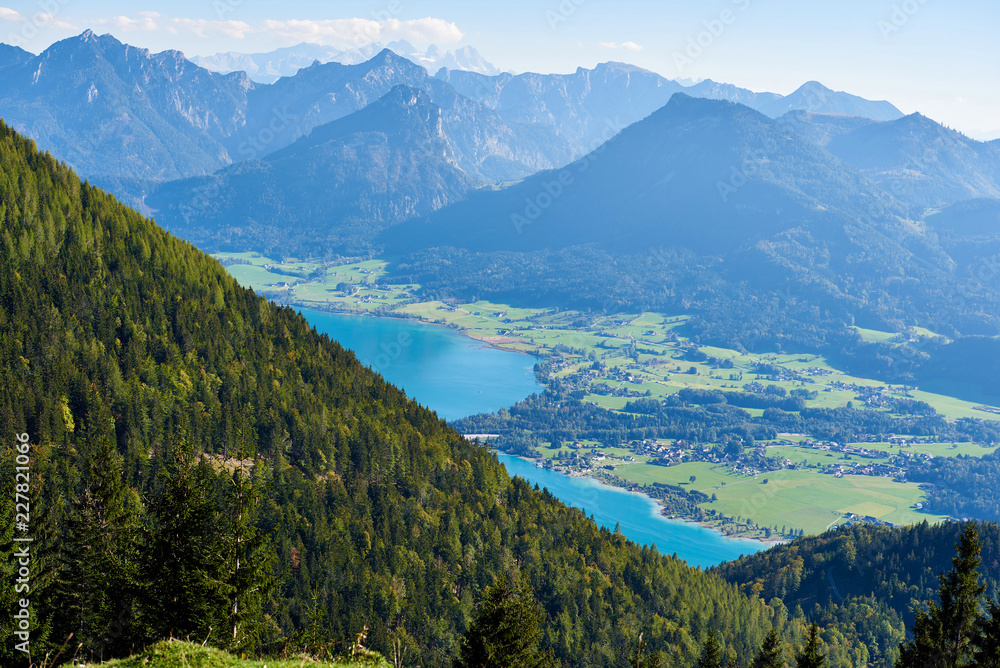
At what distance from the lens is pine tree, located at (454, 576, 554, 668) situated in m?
24.6

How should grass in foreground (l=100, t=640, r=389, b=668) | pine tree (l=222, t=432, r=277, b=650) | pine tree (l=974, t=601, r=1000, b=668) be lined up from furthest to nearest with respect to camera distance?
pine tree (l=974, t=601, r=1000, b=668), pine tree (l=222, t=432, r=277, b=650), grass in foreground (l=100, t=640, r=389, b=668)

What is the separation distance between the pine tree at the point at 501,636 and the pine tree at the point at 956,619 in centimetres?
1552

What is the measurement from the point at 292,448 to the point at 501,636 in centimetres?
4564

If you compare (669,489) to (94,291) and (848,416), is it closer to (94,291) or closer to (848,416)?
(848,416)

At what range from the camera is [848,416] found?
6983 inches

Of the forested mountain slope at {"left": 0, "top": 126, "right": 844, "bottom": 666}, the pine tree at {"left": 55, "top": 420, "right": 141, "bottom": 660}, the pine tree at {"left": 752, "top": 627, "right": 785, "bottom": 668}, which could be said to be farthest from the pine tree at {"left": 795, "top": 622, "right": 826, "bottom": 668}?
the forested mountain slope at {"left": 0, "top": 126, "right": 844, "bottom": 666}

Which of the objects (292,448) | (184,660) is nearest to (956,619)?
(184,660)

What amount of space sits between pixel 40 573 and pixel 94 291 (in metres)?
45.0

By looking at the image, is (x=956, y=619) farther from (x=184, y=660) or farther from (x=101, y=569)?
(x=101, y=569)

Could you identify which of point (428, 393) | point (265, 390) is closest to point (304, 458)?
point (265, 390)

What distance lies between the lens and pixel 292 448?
6681 cm

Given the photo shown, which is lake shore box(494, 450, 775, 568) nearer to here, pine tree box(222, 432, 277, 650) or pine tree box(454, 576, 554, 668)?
A: pine tree box(454, 576, 554, 668)

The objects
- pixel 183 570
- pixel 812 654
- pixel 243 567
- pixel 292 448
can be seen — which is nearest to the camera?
pixel 183 570

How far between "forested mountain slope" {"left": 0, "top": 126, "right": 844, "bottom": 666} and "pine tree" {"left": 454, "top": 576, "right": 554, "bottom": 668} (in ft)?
55.2
